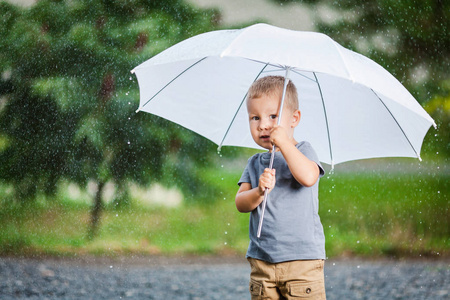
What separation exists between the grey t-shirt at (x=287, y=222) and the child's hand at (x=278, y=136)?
0.32ft

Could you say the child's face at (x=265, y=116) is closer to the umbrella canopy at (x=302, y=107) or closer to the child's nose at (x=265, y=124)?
the child's nose at (x=265, y=124)

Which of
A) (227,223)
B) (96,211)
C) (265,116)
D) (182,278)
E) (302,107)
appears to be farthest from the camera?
(227,223)

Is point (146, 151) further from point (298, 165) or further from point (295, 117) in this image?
point (298, 165)

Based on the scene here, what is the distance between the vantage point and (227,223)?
246 inches

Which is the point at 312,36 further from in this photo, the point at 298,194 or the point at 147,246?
the point at 147,246

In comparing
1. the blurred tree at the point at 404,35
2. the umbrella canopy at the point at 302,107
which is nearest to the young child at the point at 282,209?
the umbrella canopy at the point at 302,107

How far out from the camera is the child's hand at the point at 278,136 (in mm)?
1466

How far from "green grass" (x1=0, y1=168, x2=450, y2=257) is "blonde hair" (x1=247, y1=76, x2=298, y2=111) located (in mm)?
4463

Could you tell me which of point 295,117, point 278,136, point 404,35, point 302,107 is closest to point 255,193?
point 278,136

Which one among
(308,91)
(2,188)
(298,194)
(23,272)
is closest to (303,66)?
(298,194)

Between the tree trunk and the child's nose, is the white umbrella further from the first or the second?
the tree trunk

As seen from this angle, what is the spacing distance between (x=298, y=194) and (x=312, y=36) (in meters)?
0.41

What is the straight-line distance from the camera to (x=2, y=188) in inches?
233

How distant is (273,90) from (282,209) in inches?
12.0
